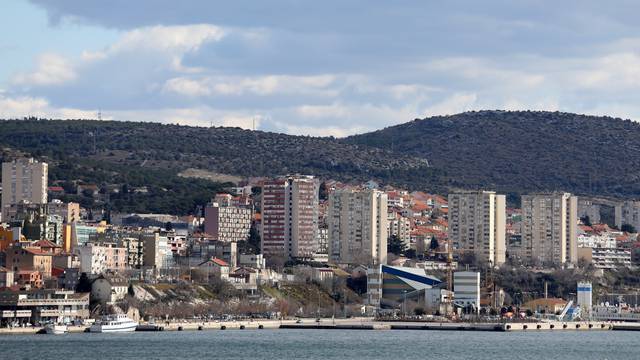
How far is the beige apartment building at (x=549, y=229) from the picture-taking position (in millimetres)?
184875

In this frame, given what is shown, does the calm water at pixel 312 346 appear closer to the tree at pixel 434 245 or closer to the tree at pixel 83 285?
the tree at pixel 83 285

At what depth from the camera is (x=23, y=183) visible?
17412cm

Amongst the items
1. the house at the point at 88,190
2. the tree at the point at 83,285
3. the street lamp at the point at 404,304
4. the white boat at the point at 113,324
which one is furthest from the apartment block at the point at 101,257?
the house at the point at 88,190

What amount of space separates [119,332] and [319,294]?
Answer: 125 feet

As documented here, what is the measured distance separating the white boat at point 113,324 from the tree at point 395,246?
217 feet

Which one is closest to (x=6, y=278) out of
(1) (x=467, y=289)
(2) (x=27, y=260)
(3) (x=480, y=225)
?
(2) (x=27, y=260)

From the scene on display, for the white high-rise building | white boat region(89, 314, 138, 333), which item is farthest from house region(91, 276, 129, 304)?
the white high-rise building

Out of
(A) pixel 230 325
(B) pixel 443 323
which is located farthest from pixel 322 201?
(A) pixel 230 325

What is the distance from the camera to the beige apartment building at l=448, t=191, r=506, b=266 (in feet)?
593

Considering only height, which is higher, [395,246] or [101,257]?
[395,246]

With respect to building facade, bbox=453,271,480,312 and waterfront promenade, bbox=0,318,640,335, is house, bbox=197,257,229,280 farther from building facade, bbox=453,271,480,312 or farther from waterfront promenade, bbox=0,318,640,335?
building facade, bbox=453,271,480,312

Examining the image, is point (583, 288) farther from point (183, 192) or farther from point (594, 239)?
point (183, 192)

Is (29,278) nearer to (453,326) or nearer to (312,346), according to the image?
(312,346)

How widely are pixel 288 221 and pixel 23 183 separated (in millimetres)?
28475
